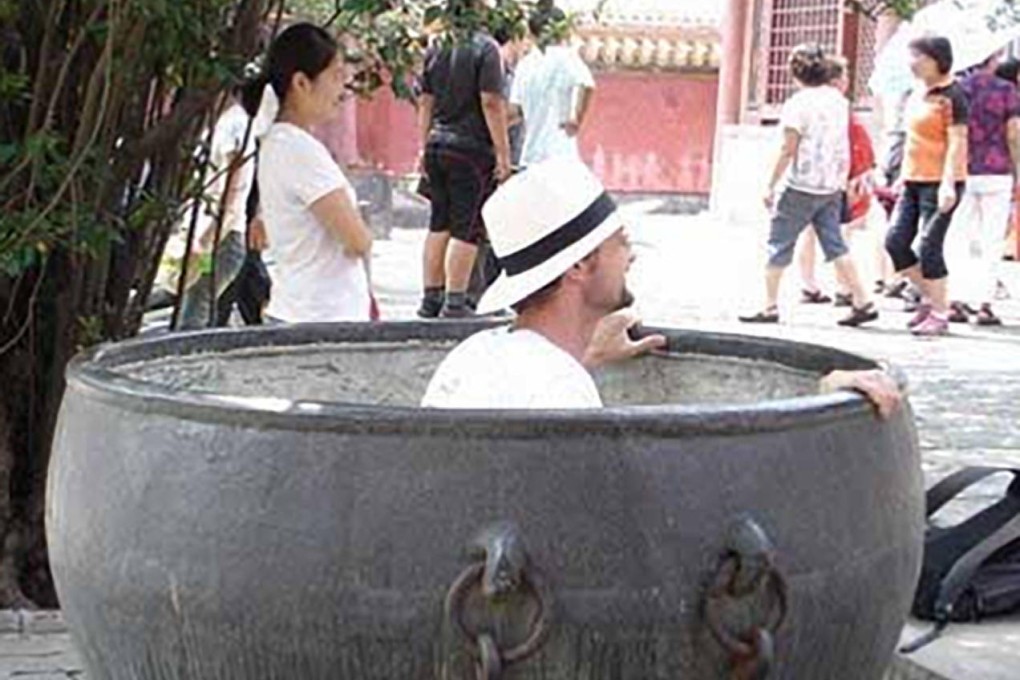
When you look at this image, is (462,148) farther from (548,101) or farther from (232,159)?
(232,159)

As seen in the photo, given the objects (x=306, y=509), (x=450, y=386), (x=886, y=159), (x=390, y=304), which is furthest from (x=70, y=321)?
(x=886, y=159)

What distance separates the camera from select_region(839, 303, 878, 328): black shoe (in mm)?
11055

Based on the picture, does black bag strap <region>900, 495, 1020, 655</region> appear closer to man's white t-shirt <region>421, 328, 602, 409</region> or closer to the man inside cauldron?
the man inside cauldron

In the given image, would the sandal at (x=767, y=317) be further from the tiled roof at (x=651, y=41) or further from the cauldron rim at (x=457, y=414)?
the tiled roof at (x=651, y=41)

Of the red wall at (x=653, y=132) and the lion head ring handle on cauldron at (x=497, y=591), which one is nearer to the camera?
the lion head ring handle on cauldron at (x=497, y=591)

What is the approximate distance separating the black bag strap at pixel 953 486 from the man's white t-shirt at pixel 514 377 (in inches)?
80.9

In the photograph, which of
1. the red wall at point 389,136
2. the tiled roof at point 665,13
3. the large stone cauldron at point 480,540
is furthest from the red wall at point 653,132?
the large stone cauldron at point 480,540

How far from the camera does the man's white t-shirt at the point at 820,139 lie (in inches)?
420

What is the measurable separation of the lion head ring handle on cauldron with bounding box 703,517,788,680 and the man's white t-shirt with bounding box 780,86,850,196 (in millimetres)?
8240

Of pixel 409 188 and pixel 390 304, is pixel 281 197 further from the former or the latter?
pixel 409 188

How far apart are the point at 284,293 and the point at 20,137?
828mm

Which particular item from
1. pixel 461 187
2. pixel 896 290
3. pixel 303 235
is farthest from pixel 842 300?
pixel 303 235

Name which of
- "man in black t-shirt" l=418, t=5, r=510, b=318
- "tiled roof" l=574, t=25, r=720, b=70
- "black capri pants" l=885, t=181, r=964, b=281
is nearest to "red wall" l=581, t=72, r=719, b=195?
"tiled roof" l=574, t=25, r=720, b=70

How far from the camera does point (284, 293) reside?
5.52 meters
